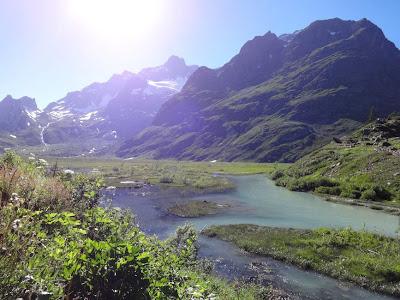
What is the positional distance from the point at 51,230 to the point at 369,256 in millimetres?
40080

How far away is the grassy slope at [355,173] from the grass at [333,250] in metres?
39.2

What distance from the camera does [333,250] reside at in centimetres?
4738

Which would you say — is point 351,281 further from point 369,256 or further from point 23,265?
point 23,265

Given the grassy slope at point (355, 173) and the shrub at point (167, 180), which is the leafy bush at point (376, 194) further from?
the shrub at point (167, 180)

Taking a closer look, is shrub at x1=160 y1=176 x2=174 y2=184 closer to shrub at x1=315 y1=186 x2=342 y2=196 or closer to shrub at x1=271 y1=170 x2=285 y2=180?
shrub at x1=271 y1=170 x2=285 y2=180

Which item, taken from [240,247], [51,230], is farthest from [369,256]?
[51,230]

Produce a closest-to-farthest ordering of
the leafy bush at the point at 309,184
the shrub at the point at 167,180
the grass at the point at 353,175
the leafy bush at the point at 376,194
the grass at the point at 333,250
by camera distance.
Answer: the grass at the point at 333,250, the leafy bush at the point at 376,194, the grass at the point at 353,175, the leafy bush at the point at 309,184, the shrub at the point at 167,180

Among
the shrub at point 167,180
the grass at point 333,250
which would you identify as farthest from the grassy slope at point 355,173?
the grass at point 333,250

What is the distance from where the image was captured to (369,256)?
44188 millimetres

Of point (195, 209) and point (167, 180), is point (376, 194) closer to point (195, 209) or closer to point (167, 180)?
point (195, 209)

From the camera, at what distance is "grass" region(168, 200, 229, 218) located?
244ft

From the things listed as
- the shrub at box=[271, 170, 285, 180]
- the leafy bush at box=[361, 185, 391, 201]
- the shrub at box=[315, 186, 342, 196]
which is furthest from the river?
the shrub at box=[271, 170, 285, 180]

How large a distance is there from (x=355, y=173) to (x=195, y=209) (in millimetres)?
51115

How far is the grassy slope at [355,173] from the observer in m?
91.5
